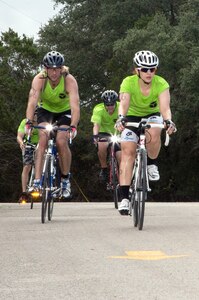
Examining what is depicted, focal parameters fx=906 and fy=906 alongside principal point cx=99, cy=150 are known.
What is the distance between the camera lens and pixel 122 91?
10.6 m

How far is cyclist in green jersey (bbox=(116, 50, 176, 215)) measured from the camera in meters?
10.5

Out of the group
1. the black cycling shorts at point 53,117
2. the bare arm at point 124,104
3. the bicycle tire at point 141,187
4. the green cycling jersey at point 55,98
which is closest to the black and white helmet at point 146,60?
the bare arm at point 124,104

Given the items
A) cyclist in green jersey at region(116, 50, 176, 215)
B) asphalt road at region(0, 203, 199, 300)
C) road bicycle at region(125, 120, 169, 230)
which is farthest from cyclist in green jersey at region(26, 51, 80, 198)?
road bicycle at region(125, 120, 169, 230)

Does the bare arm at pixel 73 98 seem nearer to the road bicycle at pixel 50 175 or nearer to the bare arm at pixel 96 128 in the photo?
the road bicycle at pixel 50 175

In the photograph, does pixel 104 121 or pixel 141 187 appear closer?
pixel 141 187

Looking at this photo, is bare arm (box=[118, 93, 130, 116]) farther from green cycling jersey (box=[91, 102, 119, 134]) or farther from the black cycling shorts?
green cycling jersey (box=[91, 102, 119, 134])

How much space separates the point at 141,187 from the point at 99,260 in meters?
3.09

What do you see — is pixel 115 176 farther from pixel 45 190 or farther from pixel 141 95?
pixel 141 95

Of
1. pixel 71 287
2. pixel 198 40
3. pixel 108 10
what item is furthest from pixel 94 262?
pixel 108 10

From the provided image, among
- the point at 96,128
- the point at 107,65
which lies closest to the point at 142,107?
the point at 96,128

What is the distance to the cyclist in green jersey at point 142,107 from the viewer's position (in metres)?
10.5

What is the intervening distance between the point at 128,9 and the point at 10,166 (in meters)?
12.4

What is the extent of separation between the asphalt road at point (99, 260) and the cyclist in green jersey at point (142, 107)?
0.65 metres

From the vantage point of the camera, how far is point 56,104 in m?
11.9
